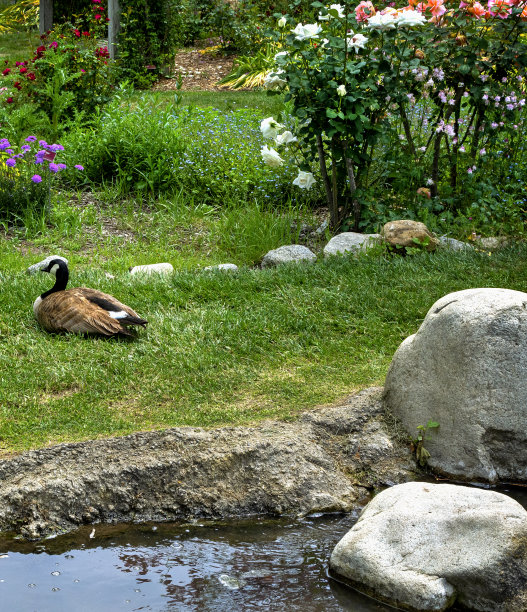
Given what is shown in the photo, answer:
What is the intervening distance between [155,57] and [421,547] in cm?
1349

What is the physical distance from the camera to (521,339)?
4.43 meters

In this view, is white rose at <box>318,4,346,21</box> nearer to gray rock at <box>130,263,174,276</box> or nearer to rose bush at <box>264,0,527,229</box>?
rose bush at <box>264,0,527,229</box>

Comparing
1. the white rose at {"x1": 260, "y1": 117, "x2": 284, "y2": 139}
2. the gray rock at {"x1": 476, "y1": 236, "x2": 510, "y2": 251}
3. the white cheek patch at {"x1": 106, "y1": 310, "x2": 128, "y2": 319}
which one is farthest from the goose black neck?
the gray rock at {"x1": 476, "y1": 236, "x2": 510, "y2": 251}

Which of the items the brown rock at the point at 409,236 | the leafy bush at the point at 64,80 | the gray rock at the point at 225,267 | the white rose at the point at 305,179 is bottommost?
the gray rock at the point at 225,267

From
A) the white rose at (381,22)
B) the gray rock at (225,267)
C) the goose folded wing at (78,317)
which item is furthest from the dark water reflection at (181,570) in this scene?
the white rose at (381,22)

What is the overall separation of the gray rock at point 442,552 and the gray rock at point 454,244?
3907 mm

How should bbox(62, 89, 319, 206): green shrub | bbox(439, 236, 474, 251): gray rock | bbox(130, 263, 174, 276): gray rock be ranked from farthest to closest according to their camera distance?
bbox(62, 89, 319, 206): green shrub → bbox(439, 236, 474, 251): gray rock → bbox(130, 263, 174, 276): gray rock

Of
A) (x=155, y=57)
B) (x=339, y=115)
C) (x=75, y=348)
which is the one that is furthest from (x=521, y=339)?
(x=155, y=57)

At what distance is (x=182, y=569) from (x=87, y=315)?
7.84ft

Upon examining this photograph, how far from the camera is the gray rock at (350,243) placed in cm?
730

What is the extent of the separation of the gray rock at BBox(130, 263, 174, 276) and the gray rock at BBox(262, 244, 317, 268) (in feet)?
3.05

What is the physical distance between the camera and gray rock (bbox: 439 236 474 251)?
7.32m

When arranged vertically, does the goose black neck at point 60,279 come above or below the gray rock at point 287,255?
above

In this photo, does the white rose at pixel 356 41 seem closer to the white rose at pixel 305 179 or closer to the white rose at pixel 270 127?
the white rose at pixel 270 127
